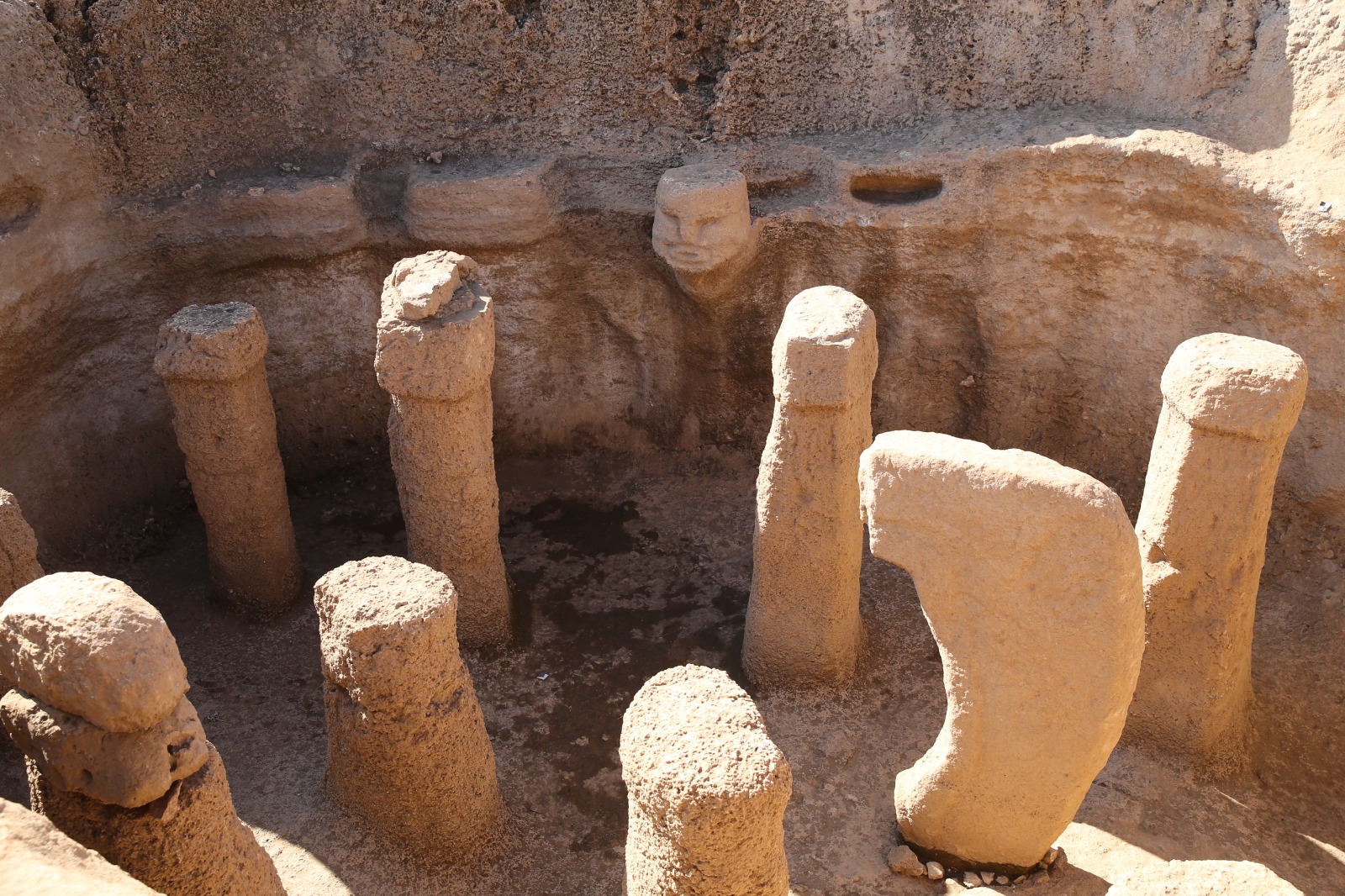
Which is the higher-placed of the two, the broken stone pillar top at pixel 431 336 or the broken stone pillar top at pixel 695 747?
the broken stone pillar top at pixel 431 336

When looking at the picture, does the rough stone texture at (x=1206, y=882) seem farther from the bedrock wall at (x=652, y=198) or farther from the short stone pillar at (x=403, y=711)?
the bedrock wall at (x=652, y=198)

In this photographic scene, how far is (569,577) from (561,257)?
1762 mm

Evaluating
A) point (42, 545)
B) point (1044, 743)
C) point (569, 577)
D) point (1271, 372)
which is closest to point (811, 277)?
point (569, 577)

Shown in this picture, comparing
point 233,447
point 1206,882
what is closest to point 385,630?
point 233,447

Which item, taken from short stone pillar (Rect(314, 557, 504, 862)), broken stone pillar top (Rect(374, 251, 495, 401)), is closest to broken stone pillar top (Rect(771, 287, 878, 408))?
broken stone pillar top (Rect(374, 251, 495, 401))

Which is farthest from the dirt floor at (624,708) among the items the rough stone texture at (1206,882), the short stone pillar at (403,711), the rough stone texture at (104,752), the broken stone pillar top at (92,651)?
the broken stone pillar top at (92,651)

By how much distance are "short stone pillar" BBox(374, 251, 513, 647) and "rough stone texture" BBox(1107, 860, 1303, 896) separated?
9.99ft

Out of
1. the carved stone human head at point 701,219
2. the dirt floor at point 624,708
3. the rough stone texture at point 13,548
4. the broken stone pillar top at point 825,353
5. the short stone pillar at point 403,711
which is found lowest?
the dirt floor at point 624,708

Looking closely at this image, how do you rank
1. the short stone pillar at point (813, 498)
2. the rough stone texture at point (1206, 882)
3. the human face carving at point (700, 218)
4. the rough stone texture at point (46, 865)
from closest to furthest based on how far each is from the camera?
the rough stone texture at point (46, 865)
the rough stone texture at point (1206, 882)
the short stone pillar at point (813, 498)
the human face carving at point (700, 218)

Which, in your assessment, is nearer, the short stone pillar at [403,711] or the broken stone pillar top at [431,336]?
the short stone pillar at [403,711]

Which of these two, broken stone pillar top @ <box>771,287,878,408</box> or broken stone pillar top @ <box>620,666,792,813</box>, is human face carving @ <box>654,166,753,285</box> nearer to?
broken stone pillar top @ <box>771,287,878,408</box>

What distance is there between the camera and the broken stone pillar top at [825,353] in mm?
4152

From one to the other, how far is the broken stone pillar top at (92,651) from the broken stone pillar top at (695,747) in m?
1.23

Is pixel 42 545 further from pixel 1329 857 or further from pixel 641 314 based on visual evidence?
pixel 1329 857
